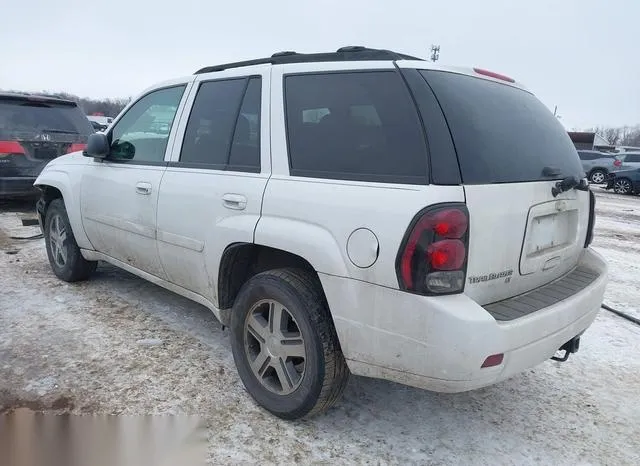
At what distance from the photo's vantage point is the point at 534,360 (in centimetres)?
240

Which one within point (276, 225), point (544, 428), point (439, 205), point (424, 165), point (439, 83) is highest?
point (439, 83)

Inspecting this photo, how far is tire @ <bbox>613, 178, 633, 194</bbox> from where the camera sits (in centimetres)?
1947

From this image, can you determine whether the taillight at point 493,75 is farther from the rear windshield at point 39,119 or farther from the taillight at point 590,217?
the rear windshield at point 39,119

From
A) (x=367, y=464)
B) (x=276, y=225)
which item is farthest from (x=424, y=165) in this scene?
(x=367, y=464)

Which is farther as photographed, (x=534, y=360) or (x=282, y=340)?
(x=282, y=340)

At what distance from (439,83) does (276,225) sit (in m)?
1.08

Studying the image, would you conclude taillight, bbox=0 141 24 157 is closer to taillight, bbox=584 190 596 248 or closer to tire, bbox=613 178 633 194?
taillight, bbox=584 190 596 248

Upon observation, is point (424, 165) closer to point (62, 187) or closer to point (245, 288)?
point (245, 288)

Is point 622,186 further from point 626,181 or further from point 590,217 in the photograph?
point 590,217

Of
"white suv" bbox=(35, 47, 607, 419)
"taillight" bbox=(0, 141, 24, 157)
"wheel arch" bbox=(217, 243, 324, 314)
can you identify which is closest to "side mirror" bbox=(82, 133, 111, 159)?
"white suv" bbox=(35, 47, 607, 419)

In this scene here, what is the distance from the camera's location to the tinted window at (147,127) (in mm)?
3689

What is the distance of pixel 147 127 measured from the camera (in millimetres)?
3949

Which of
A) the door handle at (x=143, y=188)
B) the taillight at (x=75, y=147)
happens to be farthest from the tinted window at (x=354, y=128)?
the taillight at (x=75, y=147)

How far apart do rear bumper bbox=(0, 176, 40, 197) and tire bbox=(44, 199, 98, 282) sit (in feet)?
10.1
